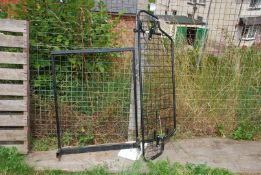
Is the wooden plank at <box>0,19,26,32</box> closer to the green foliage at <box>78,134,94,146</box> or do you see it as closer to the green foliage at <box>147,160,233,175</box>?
the green foliage at <box>78,134,94,146</box>

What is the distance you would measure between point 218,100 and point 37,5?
9.56ft

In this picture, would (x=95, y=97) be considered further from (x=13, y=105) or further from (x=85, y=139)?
(x=13, y=105)

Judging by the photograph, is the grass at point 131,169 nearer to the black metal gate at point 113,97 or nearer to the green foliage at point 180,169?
the green foliage at point 180,169

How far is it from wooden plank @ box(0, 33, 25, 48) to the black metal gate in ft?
1.72

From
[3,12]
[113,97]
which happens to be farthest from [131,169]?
[3,12]

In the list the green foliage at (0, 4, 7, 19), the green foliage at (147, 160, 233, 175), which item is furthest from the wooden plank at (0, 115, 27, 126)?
the green foliage at (147, 160, 233, 175)

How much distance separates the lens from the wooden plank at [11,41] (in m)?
3.06

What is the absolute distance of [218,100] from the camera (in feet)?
13.6

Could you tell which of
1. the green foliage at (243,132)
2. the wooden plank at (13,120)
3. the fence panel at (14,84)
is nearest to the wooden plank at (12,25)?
the fence panel at (14,84)

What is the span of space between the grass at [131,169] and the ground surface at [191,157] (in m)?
0.11

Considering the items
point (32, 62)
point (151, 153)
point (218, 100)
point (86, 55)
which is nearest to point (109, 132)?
point (151, 153)

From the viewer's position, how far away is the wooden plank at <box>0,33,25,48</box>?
3.06 meters

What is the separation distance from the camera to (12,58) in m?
3.11

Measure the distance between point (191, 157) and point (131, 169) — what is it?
88 cm
